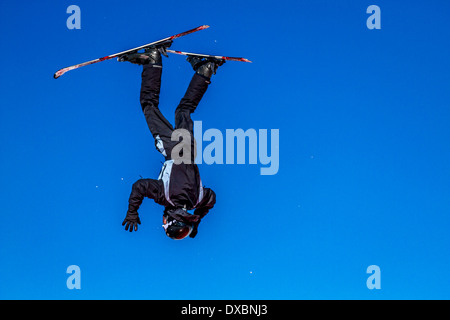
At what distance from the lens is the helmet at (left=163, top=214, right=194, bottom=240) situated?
6.76 m

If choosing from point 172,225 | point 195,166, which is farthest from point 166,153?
point 172,225

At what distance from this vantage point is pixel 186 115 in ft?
23.0

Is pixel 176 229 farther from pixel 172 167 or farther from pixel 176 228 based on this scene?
pixel 172 167

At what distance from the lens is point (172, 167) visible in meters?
6.82

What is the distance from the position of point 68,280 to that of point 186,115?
249 centimetres

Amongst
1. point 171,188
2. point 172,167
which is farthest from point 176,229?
point 172,167

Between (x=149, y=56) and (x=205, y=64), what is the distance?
2.08ft

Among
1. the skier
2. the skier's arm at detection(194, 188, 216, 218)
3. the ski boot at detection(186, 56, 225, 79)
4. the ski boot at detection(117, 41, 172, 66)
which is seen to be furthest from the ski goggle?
the ski boot at detection(117, 41, 172, 66)

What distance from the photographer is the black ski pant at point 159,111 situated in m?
6.91

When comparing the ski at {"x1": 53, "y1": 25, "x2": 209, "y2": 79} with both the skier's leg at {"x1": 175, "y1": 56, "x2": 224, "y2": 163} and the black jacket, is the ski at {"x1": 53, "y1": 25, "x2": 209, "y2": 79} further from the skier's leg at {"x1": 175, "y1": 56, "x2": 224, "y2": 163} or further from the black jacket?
the black jacket

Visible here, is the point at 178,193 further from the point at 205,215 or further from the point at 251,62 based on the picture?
the point at 251,62

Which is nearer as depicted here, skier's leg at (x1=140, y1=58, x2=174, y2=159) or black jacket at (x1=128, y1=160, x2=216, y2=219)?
black jacket at (x1=128, y1=160, x2=216, y2=219)

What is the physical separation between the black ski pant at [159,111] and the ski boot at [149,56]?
2.7 inches

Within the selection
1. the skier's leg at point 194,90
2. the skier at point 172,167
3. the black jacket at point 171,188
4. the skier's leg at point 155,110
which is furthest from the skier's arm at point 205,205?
the skier's leg at point 194,90
